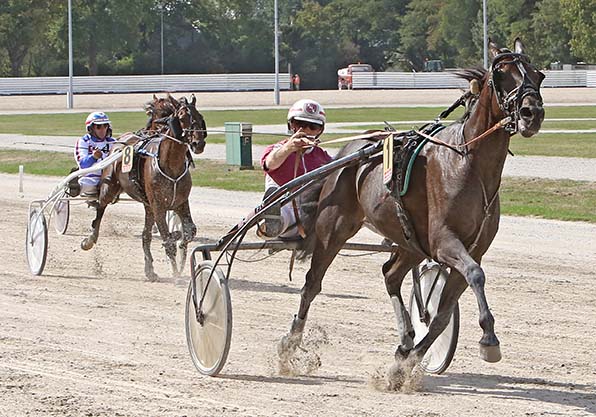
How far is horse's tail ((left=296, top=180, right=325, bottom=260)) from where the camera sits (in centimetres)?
764

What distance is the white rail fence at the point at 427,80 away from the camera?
5647 cm

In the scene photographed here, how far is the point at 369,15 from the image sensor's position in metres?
80.7

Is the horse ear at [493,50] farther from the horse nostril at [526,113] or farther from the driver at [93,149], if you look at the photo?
the driver at [93,149]

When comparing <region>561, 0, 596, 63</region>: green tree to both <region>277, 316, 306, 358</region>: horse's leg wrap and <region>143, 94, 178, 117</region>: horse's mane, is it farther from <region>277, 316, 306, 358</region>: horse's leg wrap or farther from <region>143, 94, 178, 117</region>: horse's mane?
<region>277, 316, 306, 358</region>: horse's leg wrap

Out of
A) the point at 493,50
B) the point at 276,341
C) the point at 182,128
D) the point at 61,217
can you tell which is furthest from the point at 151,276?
the point at 493,50

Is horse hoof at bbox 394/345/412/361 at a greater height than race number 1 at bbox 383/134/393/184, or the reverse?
race number 1 at bbox 383/134/393/184

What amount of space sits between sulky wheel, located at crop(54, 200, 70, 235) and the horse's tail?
7643mm

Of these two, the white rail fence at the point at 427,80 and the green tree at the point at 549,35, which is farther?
the green tree at the point at 549,35

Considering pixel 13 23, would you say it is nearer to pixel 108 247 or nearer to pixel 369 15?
pixel 369 15

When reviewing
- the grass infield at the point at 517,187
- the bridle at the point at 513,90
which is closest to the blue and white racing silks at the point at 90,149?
the grass infield at the point at 517,187

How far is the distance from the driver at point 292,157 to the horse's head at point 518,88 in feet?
4.75

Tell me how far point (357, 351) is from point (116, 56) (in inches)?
2758

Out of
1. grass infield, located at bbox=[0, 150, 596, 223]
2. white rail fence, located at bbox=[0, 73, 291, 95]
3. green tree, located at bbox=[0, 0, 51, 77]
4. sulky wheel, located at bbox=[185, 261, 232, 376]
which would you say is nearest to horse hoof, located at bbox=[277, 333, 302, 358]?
sulky wheel, located at bbox=[185, 261, 232, 376]

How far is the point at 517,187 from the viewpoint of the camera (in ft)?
62.8
